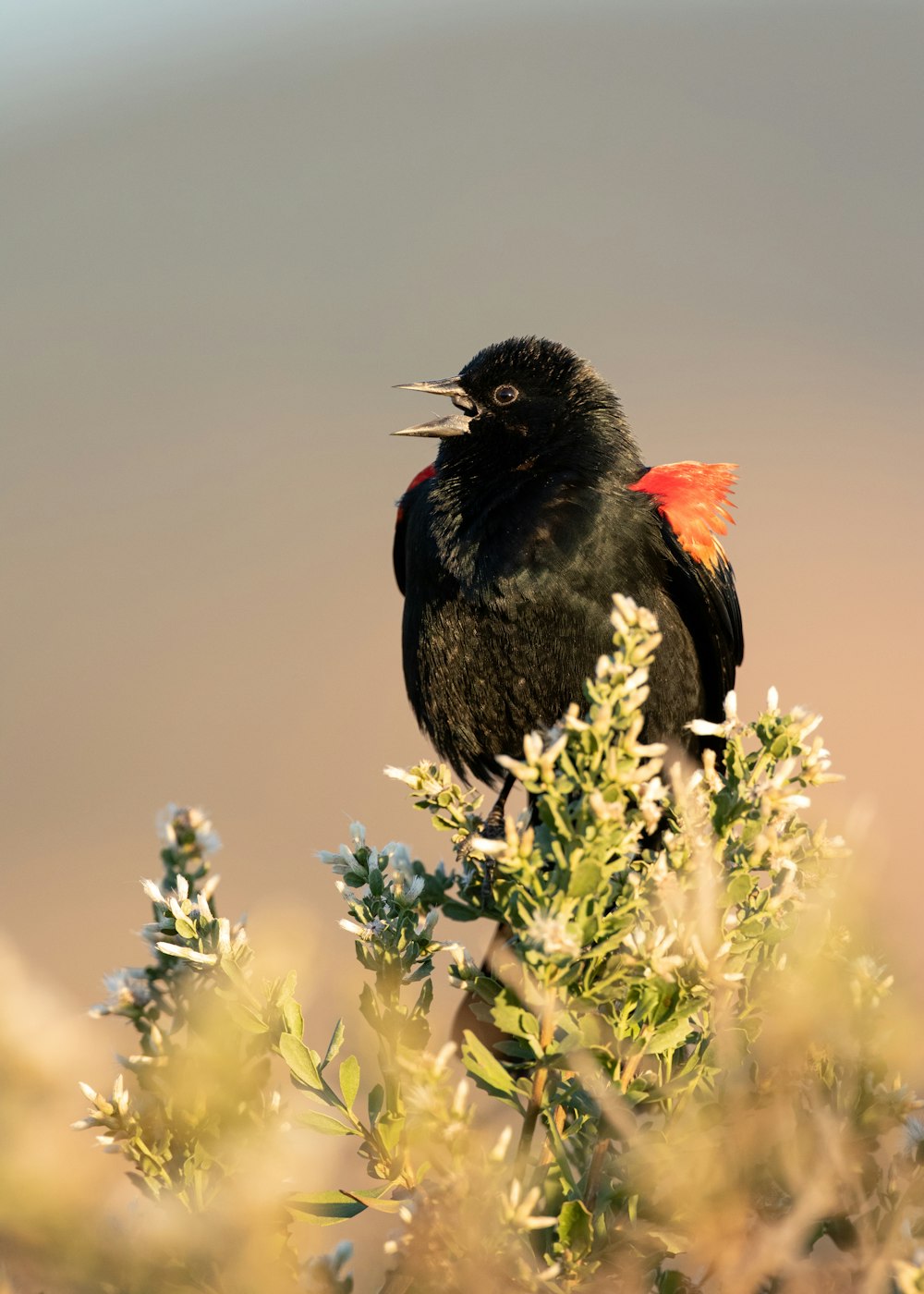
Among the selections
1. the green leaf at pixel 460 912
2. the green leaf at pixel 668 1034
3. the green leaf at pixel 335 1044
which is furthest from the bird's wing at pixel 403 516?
the green leaf at pixel 668 1034

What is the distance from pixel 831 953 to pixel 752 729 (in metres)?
0.39

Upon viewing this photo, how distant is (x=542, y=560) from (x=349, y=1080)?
2252 millimetres

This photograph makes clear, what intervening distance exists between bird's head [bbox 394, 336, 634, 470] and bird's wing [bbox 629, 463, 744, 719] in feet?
0.77

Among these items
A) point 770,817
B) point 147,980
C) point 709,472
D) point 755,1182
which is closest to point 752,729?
point 770,817

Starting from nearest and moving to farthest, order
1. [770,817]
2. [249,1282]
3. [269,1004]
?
[249,1282] < [770,817] < [269,1004]

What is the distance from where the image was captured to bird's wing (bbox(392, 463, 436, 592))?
469 centimetres

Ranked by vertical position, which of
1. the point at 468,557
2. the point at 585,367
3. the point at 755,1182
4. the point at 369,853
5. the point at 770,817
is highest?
the point at 585,367

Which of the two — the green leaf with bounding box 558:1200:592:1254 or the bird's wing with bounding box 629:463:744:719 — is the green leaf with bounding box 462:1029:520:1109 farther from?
the bird's wing with bounding box 629:463:744:719

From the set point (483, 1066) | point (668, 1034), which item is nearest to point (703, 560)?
point (668, 1034)

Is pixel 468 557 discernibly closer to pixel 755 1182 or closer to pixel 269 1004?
pixel 269 1004

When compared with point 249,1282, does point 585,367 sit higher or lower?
higher

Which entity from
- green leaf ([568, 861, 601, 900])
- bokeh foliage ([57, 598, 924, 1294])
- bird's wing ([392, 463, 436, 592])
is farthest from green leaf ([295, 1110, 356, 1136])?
bird's wing ([392, 463, 436, 592])

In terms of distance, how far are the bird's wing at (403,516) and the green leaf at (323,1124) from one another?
2919mm

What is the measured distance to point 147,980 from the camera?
2057mm
